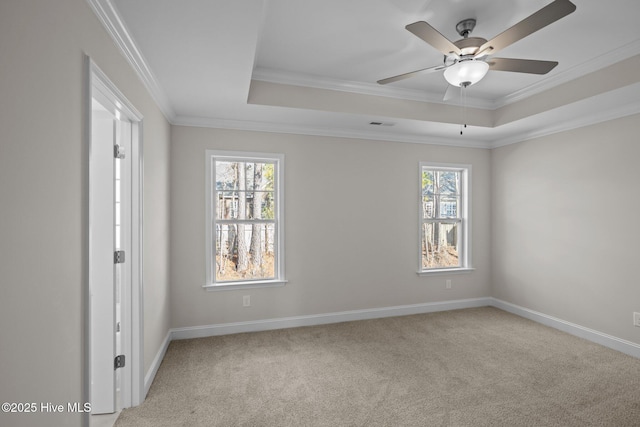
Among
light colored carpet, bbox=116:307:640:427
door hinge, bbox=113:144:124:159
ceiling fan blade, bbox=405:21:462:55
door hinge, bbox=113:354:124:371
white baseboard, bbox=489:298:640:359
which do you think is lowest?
light colored carpet, bbox=116:307:640:427

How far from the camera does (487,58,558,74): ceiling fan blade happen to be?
2.19 meters

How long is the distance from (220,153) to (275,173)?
26.4 inches

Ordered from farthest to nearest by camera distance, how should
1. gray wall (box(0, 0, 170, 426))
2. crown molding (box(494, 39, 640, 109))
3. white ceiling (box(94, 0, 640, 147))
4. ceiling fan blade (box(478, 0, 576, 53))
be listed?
crown molding (box(494, 39, 640, 109)) → white ceiling (box(94, 0, 640, 147)) → ceiling fan blade (box(478, 0, 576, 53)) → gray wall (box(0, 0, 170, 426))

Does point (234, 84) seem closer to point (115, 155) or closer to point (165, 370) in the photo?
point (115, 155)

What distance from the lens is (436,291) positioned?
461cm

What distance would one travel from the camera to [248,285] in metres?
3.83

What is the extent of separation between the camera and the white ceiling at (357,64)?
6.59 ft

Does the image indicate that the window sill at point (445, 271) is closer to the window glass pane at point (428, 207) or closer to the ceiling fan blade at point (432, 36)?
the window glass pane at point (428, 207)

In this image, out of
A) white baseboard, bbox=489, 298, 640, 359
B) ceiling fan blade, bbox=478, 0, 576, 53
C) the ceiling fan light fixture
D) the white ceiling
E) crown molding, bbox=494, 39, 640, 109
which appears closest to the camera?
ceiling fan blade, bbox=478, 0, 576, 53

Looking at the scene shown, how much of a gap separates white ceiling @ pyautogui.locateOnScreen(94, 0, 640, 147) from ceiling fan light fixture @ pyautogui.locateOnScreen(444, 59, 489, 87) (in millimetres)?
383

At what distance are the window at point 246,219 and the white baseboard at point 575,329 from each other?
321 cm

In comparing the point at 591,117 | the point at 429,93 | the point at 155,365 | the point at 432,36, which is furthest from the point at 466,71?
the point at 155,365

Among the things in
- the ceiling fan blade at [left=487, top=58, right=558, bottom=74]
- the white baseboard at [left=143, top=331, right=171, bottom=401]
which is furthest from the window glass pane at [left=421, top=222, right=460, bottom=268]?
the white baseboard at [left=143, top=331, right=171, bottom=401]

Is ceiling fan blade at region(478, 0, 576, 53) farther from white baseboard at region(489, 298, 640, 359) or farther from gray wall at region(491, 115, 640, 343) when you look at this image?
white baseboard at region(489, 298, 640, 359)
